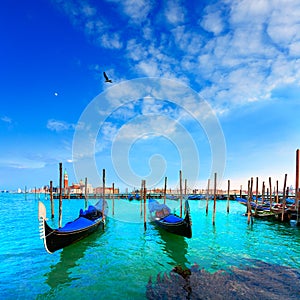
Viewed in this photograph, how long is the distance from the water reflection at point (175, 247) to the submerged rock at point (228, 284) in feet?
2.85

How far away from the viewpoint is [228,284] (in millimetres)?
5250

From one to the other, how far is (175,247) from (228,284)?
12.6ft

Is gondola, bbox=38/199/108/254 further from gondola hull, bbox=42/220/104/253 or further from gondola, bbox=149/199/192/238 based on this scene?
gondola, bbox=149/199/192/238

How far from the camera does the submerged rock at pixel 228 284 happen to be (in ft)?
15.6

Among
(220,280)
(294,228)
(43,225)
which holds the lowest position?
(294,228)

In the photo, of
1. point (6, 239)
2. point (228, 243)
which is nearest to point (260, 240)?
point (228, 243)

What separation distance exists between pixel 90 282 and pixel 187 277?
2433mm

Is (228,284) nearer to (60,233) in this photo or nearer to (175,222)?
(175,222)

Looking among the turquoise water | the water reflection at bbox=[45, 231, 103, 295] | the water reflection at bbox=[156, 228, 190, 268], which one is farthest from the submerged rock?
the water reflection at bbox=[45, 231, 103, 295]

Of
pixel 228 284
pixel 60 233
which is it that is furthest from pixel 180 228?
pixel 60 233

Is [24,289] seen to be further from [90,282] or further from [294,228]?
[294,228]

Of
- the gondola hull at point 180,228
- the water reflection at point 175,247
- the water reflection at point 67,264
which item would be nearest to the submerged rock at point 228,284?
the water reflection at point 175,247

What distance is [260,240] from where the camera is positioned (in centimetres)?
1055

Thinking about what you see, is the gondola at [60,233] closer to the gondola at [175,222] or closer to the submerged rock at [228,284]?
the submerged rock at [228,284]
